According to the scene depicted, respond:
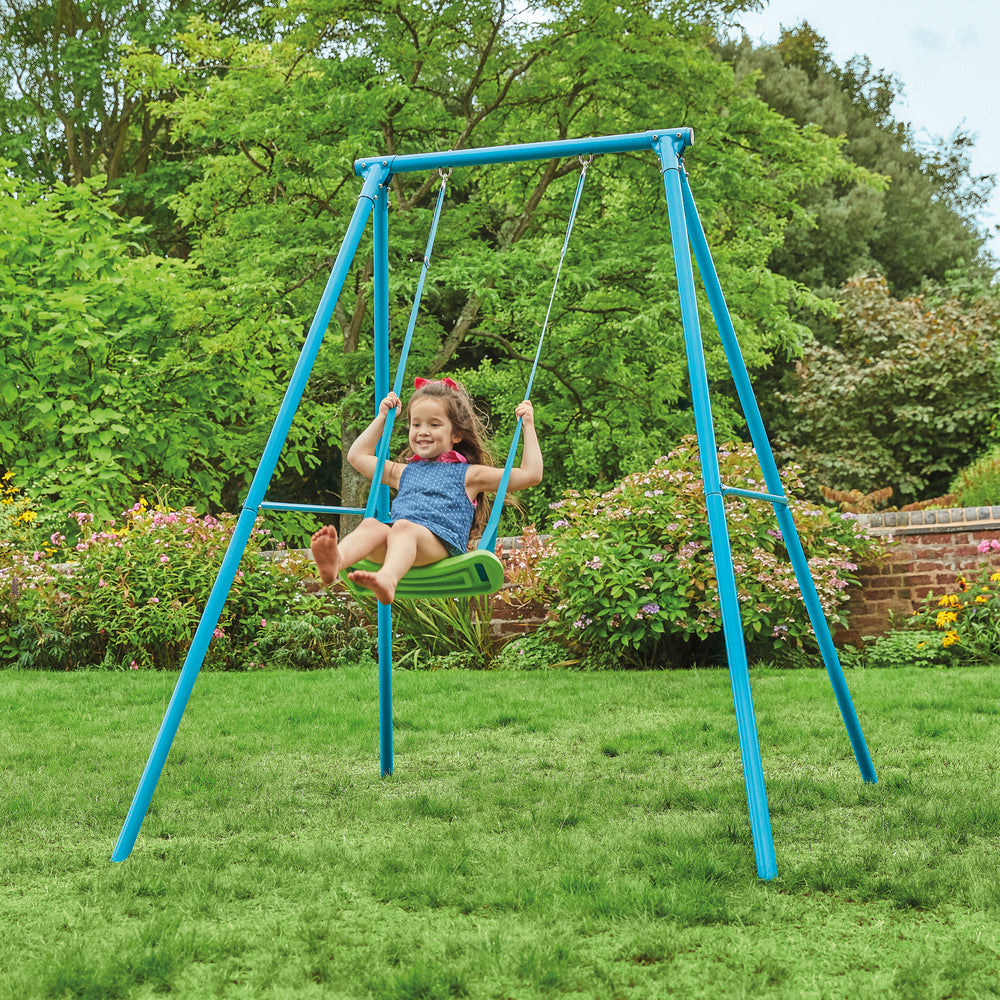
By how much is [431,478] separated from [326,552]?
0.96 meters

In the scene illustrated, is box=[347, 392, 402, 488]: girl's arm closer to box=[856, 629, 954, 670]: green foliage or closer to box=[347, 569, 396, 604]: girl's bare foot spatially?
box=[347, 569, 396, 604]: girl's bare foot

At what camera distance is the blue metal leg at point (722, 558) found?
2799mm

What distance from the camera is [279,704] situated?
584 centimetres

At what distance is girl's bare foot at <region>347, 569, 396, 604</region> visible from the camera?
3162 mm

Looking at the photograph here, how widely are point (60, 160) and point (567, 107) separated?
11155 mm

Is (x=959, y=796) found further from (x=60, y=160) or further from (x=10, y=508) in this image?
(x=60, y=160)

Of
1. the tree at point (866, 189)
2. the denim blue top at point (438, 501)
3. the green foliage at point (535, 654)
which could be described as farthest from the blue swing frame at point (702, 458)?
the tree at point (866, 189)

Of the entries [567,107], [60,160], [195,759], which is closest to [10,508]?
[195,759]

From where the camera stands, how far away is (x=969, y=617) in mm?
7070

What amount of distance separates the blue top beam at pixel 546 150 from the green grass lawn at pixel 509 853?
92.1 inches

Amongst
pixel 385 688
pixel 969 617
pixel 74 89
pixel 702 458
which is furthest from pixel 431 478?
pixel 74 89

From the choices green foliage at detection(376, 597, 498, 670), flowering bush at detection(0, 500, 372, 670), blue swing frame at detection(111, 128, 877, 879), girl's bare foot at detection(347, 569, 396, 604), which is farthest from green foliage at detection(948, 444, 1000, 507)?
girl's bare foot at detection(347, 569, 396, 604)

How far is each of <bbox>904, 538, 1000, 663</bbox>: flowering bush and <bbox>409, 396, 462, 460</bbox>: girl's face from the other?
14.4 feet

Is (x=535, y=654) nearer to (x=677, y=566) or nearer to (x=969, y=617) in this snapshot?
(x=677, y=566)
